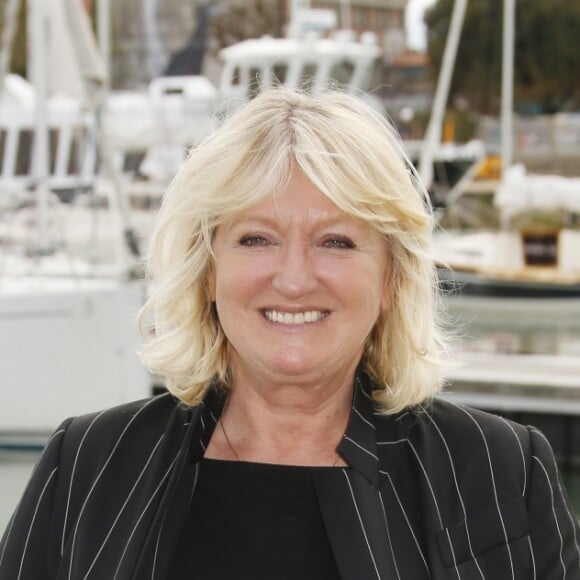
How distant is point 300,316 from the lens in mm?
1829

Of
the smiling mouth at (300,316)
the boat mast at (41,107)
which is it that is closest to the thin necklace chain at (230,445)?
the smiling mouth at (300,316)

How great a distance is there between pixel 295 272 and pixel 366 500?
391 millimetres

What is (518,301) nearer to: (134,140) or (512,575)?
(134,140)

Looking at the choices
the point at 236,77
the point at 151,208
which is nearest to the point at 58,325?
the point at 151,208

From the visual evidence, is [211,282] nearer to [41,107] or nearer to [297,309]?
[297,309]

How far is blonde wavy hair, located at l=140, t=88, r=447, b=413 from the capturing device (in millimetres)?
1812

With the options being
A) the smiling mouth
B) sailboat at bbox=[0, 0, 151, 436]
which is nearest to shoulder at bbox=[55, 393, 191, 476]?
the smiling mouth

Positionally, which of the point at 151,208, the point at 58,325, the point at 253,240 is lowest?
the point at 151,208

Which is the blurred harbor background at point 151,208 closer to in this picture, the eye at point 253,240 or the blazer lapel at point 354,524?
the eye at point 253,240

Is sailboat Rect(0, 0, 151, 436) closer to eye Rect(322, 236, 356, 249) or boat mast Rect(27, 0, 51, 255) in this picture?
boat mast Rect(27, 0, 51, 255)

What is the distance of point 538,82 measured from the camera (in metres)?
32.9

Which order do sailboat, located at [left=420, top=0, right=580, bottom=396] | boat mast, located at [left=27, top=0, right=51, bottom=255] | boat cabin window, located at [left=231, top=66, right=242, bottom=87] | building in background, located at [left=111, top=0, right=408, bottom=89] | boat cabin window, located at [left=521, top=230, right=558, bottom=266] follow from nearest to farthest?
1. boat mast, located at [left=27, top=0, right=51, bottom=255]
2. sailboat, located at [left=420, top=0, right=580, bottom=396]
3. boat cabin window, located at [left=521, top=230, right=558, bottom=266]
4. boat cabin window, located at [left=231, top=66, right=242, bottom=87]
5. building in background, located at [left=111, top=0, right=408, bottom=89]

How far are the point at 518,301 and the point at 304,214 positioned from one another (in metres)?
10.1

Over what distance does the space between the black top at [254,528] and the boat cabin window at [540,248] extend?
1048 centimetres
